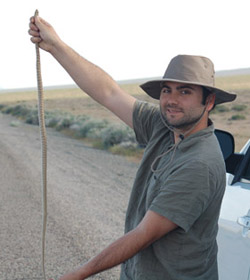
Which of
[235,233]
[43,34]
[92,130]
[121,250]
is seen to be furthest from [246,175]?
[92,130]

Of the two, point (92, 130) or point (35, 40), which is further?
point (92, 130)

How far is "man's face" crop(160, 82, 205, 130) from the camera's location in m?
1.91

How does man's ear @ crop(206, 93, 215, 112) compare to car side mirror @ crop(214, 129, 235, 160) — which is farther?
car side mirror @ crop(214, 129, 235, 160)

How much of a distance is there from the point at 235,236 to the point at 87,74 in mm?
1226

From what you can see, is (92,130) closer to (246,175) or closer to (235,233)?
(246,175)

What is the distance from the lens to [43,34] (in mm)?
2271

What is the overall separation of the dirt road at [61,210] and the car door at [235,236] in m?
1.99

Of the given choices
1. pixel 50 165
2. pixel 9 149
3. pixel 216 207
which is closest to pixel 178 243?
pixel 216 207

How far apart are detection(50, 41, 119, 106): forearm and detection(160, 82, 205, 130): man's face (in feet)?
1.78

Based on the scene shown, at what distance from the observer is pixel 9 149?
12648 mm

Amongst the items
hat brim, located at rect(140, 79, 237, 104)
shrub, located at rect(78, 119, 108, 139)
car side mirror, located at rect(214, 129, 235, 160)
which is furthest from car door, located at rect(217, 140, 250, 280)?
shrub, located at rect(78, 119, 108, 139)

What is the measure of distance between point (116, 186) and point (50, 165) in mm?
2630

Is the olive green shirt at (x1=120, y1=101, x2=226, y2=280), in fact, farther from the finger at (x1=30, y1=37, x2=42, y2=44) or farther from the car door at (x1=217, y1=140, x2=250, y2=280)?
the finger at (x1=30, y1=37, x2=42, y2=44)

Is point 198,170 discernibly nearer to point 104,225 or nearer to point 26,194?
point 104,225
